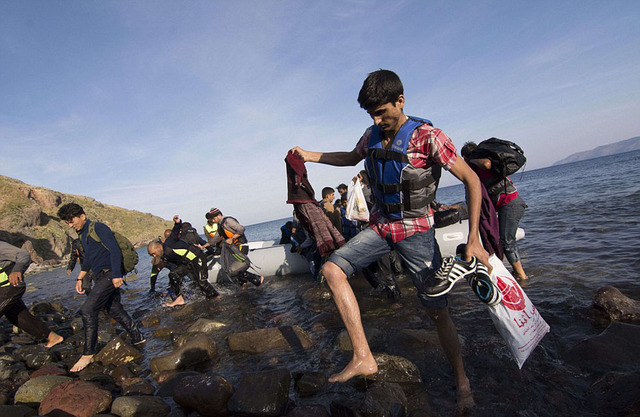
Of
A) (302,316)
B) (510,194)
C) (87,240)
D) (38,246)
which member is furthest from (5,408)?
(38,246)

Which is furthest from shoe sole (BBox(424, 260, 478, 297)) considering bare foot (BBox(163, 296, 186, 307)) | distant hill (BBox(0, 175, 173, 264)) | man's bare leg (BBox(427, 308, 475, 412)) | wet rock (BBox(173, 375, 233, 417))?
distant hill (BBox(0, 175, 173, 264))

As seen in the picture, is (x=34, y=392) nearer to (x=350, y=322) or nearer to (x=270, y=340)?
(x=270, y=340)

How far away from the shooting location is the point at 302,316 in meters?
5.59

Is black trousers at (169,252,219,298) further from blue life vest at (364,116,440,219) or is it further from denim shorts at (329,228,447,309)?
blue life vest at (364,116,440,219)

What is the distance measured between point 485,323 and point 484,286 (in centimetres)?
201

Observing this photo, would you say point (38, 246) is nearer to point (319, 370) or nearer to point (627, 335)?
point (319, 370)

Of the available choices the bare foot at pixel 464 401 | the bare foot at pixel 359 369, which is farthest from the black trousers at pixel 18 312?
→ the bare foot at pixel 464 401

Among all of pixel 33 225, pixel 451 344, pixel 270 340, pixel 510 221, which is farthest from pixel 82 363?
pixel 33 225

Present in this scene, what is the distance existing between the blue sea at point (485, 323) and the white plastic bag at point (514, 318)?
0.39 metres

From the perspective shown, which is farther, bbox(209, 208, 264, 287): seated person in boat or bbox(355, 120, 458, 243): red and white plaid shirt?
bbox(209, 208, 264, 287): seated person in boat

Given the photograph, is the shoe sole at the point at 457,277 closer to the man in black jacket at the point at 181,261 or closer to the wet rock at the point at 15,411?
the wet rock at the point at 15,411

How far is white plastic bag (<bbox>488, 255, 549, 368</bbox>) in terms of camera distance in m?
2.46

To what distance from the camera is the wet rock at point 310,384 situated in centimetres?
295

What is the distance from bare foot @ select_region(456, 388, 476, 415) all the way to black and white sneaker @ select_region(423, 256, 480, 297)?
0.94 metres
